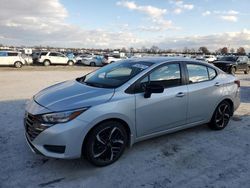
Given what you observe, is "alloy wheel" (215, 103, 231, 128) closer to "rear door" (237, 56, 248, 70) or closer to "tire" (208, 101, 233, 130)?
"tire" (208, 101, 233, 130)

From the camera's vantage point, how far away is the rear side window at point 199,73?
491 centimetres

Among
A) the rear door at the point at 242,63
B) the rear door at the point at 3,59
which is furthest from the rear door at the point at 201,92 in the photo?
the rear door at the point at 3,59

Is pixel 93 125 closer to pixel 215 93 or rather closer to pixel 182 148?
pixel 182 148

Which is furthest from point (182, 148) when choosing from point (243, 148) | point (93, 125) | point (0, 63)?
point (0, 63)

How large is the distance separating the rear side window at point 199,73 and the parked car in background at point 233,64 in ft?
54.8

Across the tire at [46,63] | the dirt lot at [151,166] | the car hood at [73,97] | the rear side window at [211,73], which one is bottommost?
the dirt lot at [151,166]

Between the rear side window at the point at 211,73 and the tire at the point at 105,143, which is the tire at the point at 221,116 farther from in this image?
the tire at the point at 105,143

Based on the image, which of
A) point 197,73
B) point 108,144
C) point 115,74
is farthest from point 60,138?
point 197,73

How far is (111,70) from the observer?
4.88 meters

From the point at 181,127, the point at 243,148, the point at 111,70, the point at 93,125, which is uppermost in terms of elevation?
the point at 111,70

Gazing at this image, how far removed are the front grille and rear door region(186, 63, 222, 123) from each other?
8.82 feet

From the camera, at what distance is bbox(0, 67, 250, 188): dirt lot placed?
3.45 m

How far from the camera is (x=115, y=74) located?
4645 mm

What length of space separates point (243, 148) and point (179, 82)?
168 cm
